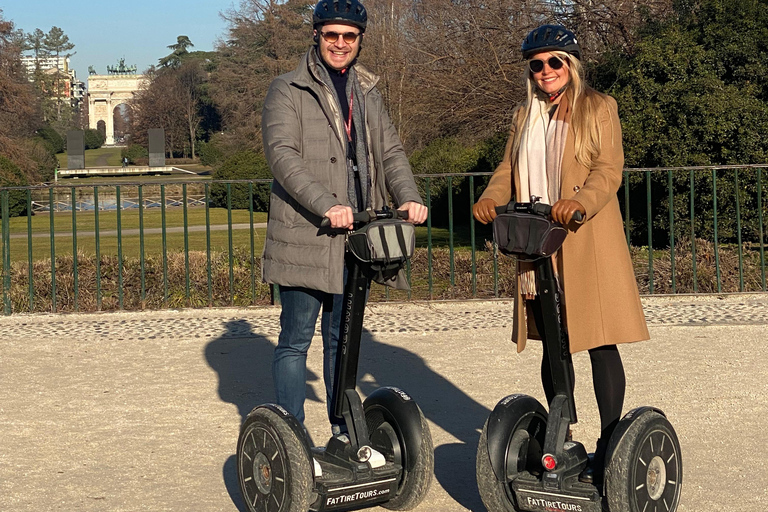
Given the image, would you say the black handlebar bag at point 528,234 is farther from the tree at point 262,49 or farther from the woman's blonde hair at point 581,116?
the tree at point 262,49

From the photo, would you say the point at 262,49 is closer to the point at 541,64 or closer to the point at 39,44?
the point at 541,64

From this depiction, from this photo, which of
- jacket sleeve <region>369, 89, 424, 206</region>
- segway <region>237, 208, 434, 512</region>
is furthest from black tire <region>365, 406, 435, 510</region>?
jacket sleeve <region>369, 89, 424, 206</region>

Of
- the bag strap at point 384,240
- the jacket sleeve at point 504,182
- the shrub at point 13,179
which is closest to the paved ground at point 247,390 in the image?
the bag strap at point 384,240

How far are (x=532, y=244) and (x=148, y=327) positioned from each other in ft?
16.6

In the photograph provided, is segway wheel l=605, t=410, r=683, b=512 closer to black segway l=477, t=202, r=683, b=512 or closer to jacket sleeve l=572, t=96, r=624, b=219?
black segway l=477, t=202, r=683, b=512

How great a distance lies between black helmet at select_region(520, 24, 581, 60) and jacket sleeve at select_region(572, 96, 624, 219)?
→ 8.2 inches

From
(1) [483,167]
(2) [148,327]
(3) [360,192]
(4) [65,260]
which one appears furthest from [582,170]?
(1) [483,167]

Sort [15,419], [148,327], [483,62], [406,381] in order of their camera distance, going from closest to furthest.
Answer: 1. [15,419]
2. [406,381]
3. [148,327]
4. [483,62]

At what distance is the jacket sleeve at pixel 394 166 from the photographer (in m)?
3.90

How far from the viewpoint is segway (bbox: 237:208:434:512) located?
347cm

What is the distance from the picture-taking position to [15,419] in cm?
518

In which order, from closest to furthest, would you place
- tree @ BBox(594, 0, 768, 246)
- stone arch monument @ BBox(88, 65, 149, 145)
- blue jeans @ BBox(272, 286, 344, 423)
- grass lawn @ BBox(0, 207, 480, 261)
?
blue jeans @ BBox(272, 286, 344, 423) → tree @ BBox(594, 0, 768, 246) → grass lawn @ BBox(0, 207, 480, 261) → stone arch monument @ BBox(88, 65, 149, 145)

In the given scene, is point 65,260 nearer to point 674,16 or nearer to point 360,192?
point 360,192

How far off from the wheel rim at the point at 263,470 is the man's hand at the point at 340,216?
726mm
